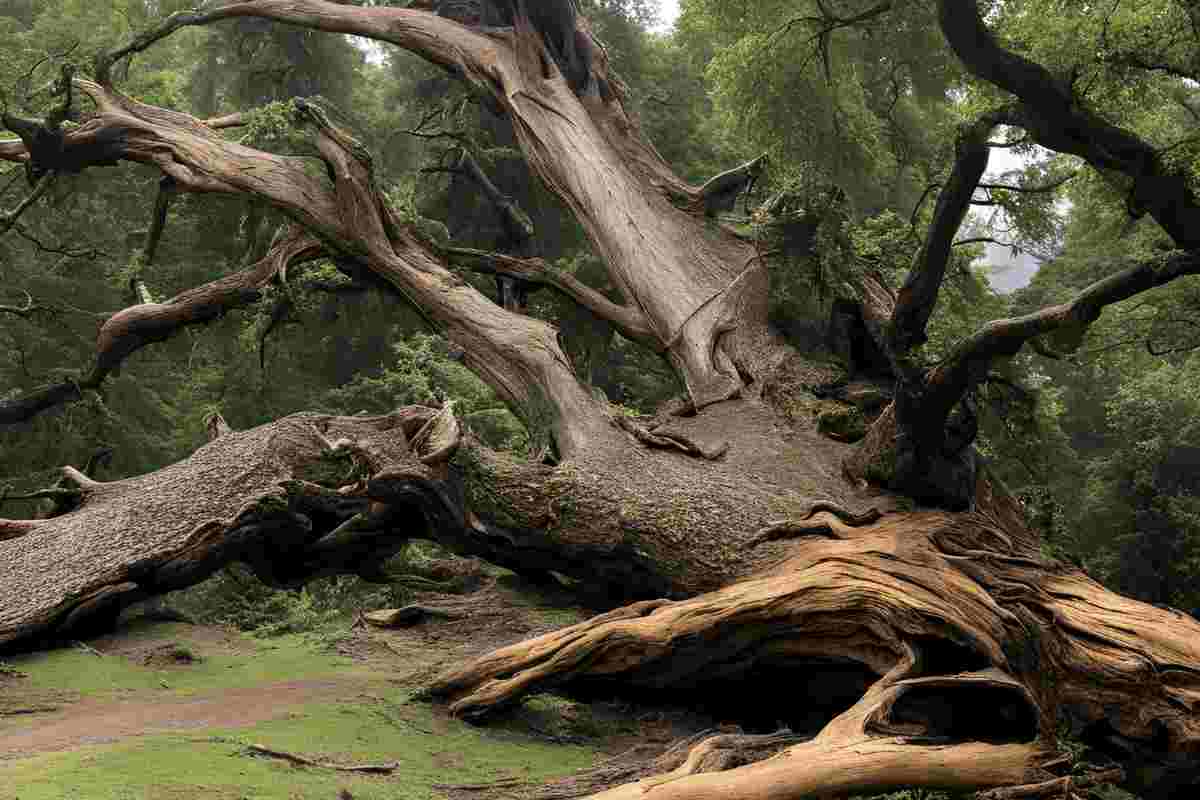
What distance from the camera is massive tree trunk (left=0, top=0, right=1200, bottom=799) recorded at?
5.43 meters

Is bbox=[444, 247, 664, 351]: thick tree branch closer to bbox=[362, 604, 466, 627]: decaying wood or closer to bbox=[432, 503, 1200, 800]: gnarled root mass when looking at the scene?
bbox=[362, 604, 466, 627]: decaying wood

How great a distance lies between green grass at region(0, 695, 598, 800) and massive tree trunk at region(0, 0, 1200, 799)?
442mm

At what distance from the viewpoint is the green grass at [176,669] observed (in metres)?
6.75

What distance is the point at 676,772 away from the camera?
4719 mm

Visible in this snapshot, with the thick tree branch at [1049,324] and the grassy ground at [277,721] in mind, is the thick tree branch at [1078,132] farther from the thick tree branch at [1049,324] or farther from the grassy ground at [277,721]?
the grassy ground at [277,721]

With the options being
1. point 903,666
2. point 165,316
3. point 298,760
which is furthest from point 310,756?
point 165,316

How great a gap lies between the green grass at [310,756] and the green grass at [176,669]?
4.20 feet

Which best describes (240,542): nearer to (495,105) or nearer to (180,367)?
(495,105)

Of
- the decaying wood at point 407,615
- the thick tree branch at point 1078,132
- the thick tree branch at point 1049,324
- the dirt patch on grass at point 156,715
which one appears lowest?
the dirt patch on grass at point 156,715

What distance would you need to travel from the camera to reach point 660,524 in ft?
23.3

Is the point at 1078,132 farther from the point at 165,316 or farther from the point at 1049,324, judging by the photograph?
the point at 165,316

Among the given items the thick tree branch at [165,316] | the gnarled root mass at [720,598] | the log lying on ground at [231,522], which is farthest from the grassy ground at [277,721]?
the thick tree branch at [165,316]

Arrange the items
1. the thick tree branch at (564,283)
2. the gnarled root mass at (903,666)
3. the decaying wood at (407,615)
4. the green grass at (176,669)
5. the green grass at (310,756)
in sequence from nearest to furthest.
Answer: the green grass at (310,756)
the gnarled root mass at (903,666)
the green grass at (176,669)
the decaying wood at (407,615)
the thick tree branch at (564,283)

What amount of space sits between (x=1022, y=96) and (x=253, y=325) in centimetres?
806
